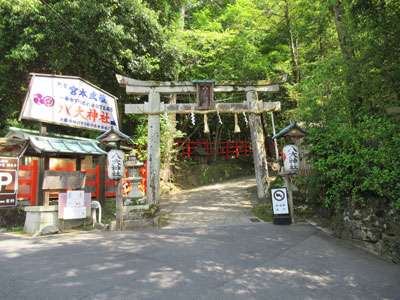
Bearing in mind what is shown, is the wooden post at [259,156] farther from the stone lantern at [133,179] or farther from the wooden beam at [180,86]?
the stone lantern at [133,179]

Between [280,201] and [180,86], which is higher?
[180,86]

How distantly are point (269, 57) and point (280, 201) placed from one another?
10763mm

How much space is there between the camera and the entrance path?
8.53m

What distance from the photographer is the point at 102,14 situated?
37.2ft

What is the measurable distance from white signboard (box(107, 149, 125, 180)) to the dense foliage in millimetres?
5411

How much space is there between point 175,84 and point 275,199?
5.61 metres

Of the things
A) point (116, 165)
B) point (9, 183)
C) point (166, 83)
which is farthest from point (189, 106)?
point (9, 183)

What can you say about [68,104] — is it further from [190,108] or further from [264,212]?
[264,212]

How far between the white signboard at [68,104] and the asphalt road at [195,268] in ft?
12.6

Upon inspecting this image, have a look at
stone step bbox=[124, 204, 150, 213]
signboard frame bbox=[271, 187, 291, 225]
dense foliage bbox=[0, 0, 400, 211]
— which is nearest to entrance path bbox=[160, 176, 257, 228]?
stone step bbox=[124, 204, 150, 213]

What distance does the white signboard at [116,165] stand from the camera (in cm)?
766

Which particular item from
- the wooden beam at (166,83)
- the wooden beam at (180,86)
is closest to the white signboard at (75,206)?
the wooden beam at (180,86)

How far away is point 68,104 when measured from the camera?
8.90 metres

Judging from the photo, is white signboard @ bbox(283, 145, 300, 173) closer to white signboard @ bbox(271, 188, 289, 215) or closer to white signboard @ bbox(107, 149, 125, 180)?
white signboard @ bbox(271, 188, 289, 215)
